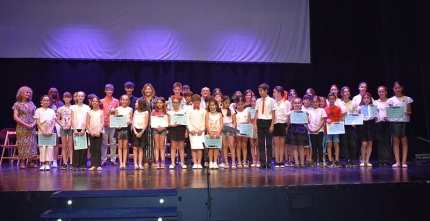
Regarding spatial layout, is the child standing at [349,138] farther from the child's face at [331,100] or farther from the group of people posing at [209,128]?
the child's face at [331,100]

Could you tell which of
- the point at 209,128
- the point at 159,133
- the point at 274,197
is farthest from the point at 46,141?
the point at 274,197

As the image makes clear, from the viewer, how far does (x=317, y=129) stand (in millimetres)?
9164

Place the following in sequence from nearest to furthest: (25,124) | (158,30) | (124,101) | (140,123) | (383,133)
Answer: (140,123) < (124,101) < (25,124) < (383,133) < (158,30)

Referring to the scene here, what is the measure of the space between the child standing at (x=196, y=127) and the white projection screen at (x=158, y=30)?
299cm

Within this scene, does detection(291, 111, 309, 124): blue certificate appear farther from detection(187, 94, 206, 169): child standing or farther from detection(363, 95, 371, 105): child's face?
detection(187, 94, 206, 169): child standing

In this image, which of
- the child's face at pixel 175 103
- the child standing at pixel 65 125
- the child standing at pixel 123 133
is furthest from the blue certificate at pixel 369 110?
the child standing at pixel 65 125

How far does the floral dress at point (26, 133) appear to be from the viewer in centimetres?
946

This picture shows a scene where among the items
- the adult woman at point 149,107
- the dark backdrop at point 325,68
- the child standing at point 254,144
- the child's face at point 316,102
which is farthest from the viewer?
the dark backdrop at point 325,68

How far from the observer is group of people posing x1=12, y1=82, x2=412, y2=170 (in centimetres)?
889

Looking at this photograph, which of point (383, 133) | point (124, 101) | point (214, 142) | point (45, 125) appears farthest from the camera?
point (383, 133)

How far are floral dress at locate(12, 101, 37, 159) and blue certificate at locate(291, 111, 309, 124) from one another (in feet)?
18.3

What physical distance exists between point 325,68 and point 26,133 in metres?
8.22

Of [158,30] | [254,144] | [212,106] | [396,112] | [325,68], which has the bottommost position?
[254,144]

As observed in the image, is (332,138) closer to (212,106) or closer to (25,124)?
(212,106)
